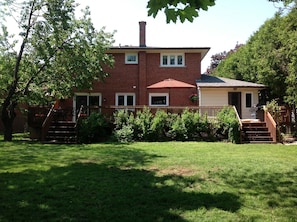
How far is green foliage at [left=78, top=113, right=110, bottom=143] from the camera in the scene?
16203 mm

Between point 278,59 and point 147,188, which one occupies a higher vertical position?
point 278,59

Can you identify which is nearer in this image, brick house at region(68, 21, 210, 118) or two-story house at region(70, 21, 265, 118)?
two-story house at region(70, 21, 265, 118)

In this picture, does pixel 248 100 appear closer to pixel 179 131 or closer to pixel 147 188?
pixel 179 131

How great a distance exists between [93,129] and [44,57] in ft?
15.0

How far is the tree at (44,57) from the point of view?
662 inches

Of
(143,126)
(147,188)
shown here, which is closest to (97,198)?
(147,188)

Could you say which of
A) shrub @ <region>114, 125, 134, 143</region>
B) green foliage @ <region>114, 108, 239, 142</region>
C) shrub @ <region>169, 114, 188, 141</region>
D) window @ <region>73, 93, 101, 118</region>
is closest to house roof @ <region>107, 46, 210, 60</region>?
window @ <region>73, 93, 101, 118</region>

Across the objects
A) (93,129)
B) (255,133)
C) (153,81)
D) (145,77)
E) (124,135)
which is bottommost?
(124,135)

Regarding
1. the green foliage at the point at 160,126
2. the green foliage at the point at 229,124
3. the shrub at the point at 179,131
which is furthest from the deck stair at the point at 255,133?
the green foliage at the point at 160,126

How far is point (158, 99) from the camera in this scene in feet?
76.2

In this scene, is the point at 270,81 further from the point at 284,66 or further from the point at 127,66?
the point at 127,66

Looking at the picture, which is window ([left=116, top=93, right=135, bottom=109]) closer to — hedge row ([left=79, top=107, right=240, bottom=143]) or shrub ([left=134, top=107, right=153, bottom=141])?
hedge row ([left=79, top=107, right=240, bottom=143])

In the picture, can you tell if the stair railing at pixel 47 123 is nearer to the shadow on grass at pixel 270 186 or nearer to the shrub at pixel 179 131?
the shrub at pixel 179 131

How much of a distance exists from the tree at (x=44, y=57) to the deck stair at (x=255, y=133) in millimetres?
9085
